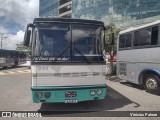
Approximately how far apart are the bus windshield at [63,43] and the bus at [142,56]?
3.83m

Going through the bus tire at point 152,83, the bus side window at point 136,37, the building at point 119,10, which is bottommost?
the bus tire at point 152,83

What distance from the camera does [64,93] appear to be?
6.67m

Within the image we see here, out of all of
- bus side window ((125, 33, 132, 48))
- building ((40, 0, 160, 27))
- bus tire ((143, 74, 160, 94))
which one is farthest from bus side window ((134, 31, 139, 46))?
building ((40, 0, 160, 27))

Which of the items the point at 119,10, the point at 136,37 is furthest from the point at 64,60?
the point at 119,10

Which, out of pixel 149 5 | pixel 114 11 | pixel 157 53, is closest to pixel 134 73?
pixel 157 53

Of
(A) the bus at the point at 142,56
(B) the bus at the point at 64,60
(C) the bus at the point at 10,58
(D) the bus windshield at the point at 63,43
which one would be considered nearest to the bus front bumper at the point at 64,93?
(B) the bus at the point at 64,60

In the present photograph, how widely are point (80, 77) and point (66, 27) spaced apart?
5.68 feet

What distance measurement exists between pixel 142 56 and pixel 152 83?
1.44 metres

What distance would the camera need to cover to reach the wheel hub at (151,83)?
972 cm

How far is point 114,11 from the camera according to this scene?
58.2 meters

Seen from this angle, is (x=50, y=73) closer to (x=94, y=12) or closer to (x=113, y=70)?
(x=113, y=70)

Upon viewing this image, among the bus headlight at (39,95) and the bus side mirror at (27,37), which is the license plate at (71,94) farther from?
the bus side mirror at (27,37)

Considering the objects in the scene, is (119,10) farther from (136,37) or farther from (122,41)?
(136,37)

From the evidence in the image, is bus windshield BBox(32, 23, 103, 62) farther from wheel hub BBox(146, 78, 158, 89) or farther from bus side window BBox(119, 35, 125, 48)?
bus side window BBox(119, 35, 125, 48)
